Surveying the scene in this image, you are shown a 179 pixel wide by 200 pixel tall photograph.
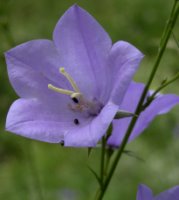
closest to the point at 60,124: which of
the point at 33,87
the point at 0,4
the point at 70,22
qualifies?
the point at 33,87

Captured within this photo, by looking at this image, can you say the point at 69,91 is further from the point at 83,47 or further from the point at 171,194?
the point at 171,194

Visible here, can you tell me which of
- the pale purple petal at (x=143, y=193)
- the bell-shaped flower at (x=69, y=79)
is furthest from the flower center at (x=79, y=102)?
the pale purple petal at (x=143, y=193)

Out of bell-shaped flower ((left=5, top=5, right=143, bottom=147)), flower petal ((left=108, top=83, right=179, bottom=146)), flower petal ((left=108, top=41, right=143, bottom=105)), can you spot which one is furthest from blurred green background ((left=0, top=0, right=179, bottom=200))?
flower petal ((left=108, top=41, right=143, bottom=105))

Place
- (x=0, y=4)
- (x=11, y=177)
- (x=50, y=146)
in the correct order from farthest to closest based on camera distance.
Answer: (x=50, y=146)
(x=11, y=177)
(x=0, y=4)

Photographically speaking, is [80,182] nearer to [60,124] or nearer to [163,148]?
[163,148]

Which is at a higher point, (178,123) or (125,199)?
(178,123)

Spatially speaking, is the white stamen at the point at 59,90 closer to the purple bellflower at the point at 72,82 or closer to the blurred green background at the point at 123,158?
the purple bellflower at the point at 72,82

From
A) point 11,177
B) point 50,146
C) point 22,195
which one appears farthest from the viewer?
point 50,146

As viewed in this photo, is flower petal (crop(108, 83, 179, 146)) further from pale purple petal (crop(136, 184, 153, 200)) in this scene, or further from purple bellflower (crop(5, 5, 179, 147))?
pale purple petal (crop(136, 184, 153, 200))

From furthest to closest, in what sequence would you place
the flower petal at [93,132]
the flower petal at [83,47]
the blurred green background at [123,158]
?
1. the blurred green background at [123,158]
2. the flower petal at [83,47]
3. the flower petal at [93,132]
